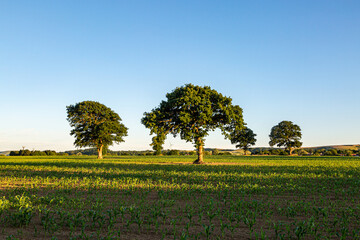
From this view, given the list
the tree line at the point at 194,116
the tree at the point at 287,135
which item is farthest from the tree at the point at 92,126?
the tree at the point at 287,135

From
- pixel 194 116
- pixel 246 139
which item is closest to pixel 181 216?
pixel 194 116

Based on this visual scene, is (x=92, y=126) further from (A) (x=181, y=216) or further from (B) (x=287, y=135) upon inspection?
(B) (x=287, y=135)

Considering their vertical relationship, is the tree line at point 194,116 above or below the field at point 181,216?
above

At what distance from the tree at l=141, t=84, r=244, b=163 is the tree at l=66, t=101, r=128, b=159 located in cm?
3066

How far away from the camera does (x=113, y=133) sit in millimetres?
69938

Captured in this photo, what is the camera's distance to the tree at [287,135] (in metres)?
116

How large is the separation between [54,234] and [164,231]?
Result: 2.77m

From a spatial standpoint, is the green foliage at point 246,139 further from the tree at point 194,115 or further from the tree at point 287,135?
the tree at point 194,115

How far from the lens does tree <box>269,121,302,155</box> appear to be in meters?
116

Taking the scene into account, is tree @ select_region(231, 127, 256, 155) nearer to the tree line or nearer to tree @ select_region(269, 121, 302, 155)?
tree @ select_region(269, 121, 302, 155)

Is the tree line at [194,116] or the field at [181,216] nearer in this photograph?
the field at [181,216]

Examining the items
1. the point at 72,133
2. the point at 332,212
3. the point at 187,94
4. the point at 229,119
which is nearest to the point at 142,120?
the point at 187,94

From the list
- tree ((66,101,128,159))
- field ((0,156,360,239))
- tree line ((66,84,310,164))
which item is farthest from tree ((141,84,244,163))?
tree ((66,101,128,159))

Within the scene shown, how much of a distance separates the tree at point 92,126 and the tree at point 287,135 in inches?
2998
